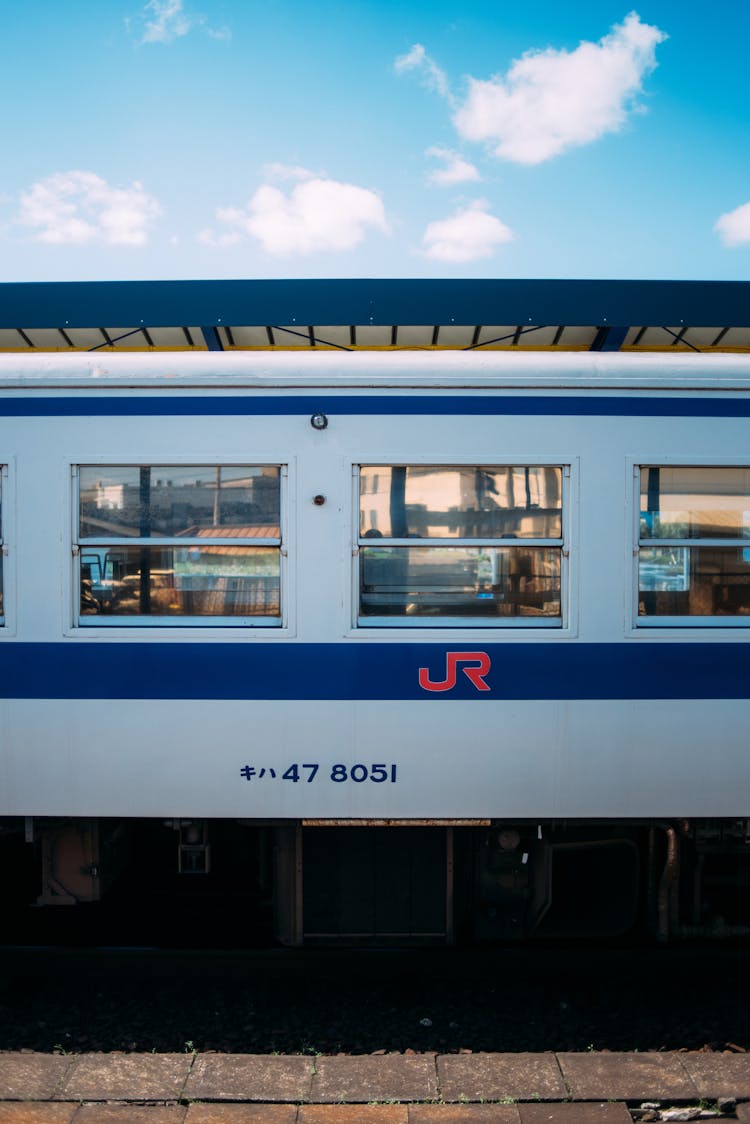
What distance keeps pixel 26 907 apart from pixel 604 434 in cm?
434

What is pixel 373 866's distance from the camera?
4.49 metres

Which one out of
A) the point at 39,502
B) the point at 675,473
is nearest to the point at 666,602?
the point at 675,473

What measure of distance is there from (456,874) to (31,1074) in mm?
2196

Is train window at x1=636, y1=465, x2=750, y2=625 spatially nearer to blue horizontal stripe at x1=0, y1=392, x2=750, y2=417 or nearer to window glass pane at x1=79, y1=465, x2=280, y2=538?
blue horizontal stripe at x1=0, y1=392, x2=750, y2=417

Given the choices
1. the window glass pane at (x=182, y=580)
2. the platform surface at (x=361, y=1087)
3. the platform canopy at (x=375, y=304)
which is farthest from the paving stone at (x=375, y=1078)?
the platform canopy at (x=375, y=304)

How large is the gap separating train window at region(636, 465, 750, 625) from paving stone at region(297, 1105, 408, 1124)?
2.34 metres

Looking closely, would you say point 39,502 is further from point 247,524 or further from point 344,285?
point 344,285

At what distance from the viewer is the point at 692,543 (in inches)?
160

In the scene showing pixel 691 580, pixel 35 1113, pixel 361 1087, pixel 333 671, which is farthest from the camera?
pixel 691 580

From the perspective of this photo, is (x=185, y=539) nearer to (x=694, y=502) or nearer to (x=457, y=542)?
(x=457, y=542)

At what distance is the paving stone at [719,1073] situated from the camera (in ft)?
11.4

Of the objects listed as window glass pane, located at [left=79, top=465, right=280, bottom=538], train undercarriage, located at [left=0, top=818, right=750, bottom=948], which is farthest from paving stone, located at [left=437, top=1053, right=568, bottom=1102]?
window glass pane, located at [left=79, top=465, right=280, bottom=538]

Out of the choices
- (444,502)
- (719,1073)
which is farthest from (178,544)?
(719,1073)

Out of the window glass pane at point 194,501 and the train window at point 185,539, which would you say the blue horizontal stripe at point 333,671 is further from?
the window glass pane at point 194,501
